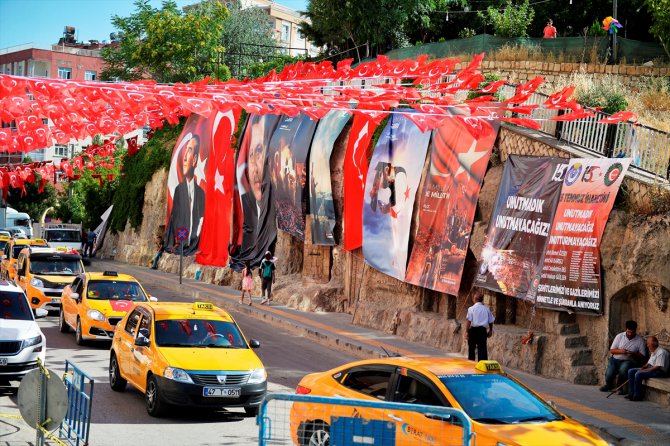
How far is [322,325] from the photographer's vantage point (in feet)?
87.1

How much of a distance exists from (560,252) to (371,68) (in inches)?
251

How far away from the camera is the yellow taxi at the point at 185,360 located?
13594 millimetres

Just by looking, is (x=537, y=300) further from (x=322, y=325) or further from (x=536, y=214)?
(x=322, y=325)

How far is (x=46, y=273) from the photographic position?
89.4ft

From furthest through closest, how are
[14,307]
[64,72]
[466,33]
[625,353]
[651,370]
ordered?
[64,72] < [466,33] < [625,353] < [651,370] < [14,307]

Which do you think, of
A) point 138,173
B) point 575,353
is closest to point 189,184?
point 138,173

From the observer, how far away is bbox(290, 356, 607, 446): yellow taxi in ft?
28.0

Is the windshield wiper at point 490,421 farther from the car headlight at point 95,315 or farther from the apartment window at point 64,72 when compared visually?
the apartment window at point 64,72

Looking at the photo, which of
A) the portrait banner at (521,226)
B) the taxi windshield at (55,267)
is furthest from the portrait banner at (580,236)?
the taxi windshield at (55,267)

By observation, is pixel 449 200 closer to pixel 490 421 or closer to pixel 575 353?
pixel 575 353

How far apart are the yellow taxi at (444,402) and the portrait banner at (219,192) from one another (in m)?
27.5

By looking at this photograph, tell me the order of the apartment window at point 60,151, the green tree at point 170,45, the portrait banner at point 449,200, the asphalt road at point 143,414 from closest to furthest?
the asphalt road at point 143,414 < the portrait banner at point 449,200 < the green tree at point 170,45 < the apartment window at point 60,151

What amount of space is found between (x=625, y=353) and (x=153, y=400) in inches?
343

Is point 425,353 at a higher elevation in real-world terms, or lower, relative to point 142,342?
lower
